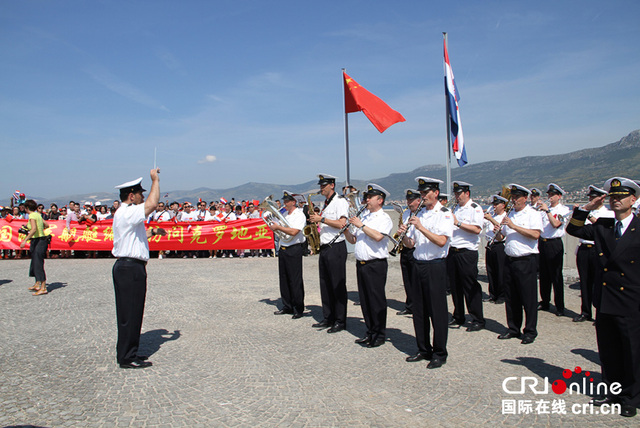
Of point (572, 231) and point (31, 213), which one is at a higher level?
point (31, 213)

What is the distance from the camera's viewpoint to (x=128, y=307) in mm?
5133

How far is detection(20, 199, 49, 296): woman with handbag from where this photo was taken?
9.41m

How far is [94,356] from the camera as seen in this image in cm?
543

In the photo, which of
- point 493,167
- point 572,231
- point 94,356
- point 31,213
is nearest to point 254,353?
point 94,356

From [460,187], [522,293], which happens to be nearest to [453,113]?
[460,187]

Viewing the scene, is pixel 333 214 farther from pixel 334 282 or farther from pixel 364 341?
pixel 364 341

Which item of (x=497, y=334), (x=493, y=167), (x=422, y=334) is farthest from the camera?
(x=493, y=167)

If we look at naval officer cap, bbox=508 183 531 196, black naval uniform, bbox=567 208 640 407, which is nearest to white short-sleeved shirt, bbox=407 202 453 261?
black naval uniform, bbox=567 208 640 407

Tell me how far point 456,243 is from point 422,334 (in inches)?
92.3

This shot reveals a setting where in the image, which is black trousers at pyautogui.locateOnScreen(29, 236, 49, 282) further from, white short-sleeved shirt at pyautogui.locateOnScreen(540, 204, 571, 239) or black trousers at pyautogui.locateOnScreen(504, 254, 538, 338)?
white short-sleeved shirt at pyautogui.locateOnScreen(540, 204, 571, 239)

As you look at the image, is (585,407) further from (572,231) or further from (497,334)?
(497,334)

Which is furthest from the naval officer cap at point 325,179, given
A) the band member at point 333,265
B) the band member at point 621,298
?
the band member at point 621,298

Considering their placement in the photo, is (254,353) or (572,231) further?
(254,353)

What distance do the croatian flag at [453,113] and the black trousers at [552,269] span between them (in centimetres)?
613
